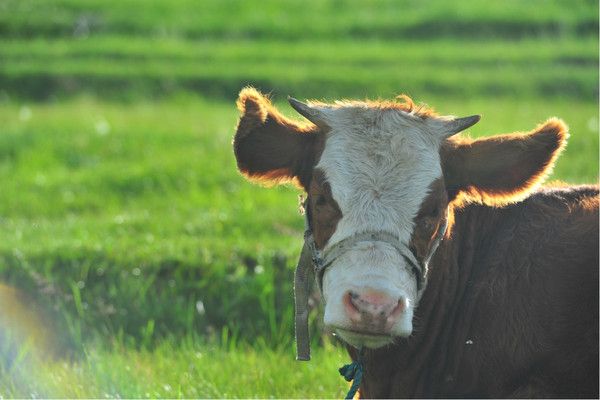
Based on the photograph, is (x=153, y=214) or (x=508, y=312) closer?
(x=508, y=312)

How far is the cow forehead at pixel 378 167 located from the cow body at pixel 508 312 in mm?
527

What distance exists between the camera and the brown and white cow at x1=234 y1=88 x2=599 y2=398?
223 inches

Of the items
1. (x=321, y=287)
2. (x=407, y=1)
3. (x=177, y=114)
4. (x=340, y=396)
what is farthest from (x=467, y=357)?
(x=407, y=1)

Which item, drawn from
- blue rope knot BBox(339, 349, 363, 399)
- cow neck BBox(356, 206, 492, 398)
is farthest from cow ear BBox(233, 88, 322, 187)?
blue rope knot BBox(339, 349, 363, 399)

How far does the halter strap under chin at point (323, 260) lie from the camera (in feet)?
18.2

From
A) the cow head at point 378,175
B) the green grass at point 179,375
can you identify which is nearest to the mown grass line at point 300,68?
the green grass at point 179,375

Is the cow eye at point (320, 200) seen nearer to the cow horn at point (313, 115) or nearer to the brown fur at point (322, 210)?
the brown fur at point (322, 210)

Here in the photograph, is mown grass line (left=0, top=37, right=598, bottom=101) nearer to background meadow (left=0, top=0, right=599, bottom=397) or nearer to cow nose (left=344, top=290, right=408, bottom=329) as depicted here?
background meadow (left=0, top=0, right=599, bottom=397)

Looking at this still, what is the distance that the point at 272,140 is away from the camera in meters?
6.11

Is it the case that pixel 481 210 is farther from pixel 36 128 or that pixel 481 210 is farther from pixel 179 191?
pixel 36 128

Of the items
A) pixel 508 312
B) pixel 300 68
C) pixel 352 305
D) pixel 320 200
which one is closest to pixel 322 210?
Answer: pixel 320 200

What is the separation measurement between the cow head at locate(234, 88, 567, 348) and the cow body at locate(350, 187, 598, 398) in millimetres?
261

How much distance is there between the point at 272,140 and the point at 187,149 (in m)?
9.79

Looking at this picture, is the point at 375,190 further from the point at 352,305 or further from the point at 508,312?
the point at 508,312
